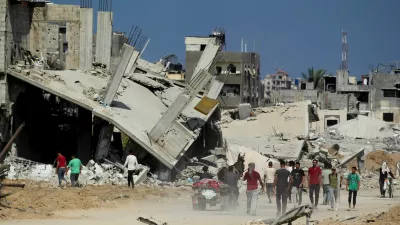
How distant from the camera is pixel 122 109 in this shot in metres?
36.7

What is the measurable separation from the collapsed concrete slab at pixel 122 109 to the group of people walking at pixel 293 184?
5524 mm

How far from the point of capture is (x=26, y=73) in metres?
35.4

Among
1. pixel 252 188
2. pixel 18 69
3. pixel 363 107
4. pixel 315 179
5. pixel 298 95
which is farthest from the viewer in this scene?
pixel 298 95

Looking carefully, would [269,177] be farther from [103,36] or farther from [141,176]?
[103,36]

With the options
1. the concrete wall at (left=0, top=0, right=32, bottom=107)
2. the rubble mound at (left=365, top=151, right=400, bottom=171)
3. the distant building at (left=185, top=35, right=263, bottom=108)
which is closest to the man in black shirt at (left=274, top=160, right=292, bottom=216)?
the concrete wall at (left=0, top=0, right=32, bottom=107)

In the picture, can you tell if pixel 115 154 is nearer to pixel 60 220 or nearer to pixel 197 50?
pixel 60 220

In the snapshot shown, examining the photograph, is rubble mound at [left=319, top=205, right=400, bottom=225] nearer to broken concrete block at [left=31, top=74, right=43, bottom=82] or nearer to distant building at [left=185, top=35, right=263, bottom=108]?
broken concrete block at [left=31, top=74, right=43, bottom=82]

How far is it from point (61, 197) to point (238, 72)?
65502 mm

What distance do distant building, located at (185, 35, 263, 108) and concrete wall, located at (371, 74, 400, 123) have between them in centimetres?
1276

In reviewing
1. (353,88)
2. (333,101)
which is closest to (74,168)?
(333,101)

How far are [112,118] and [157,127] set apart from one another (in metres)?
1.55

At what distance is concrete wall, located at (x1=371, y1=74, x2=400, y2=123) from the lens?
100m

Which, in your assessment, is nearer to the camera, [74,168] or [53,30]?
[74,168]

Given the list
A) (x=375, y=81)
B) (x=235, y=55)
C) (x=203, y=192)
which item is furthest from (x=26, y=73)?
(x=375, y=81)
